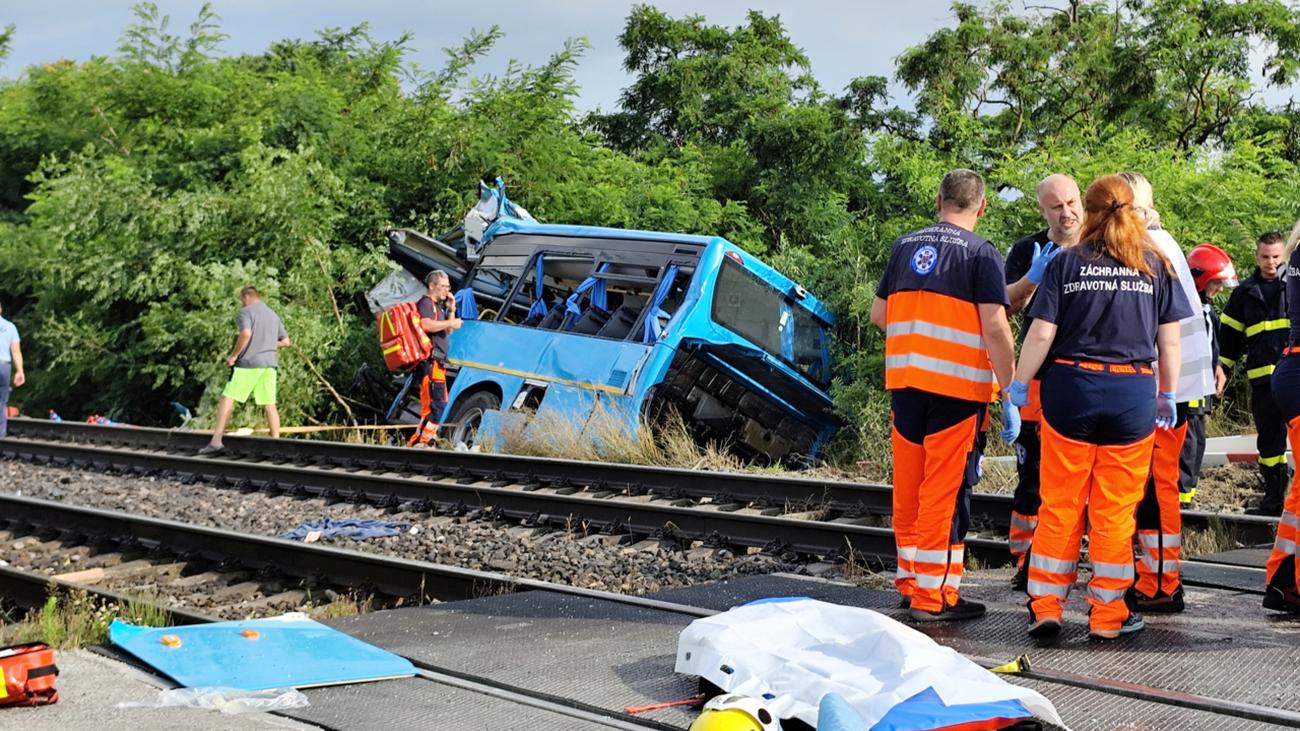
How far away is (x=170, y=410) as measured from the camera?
2114 cm

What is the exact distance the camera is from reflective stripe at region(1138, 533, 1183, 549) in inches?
232

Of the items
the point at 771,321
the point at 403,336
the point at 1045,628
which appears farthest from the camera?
the point at 403,336

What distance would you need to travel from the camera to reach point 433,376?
14727 millimetres

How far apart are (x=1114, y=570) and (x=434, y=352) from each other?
1045 cm

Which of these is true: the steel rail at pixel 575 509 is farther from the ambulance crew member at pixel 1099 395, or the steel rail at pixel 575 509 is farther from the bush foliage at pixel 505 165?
the bush foliage at pixel 505 165

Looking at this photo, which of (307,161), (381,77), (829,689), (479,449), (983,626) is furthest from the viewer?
(381,77)

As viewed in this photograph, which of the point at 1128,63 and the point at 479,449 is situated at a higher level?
the point at 1128,63

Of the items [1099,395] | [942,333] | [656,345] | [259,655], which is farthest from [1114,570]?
[656,345]

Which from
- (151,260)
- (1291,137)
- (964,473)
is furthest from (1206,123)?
(151,260)

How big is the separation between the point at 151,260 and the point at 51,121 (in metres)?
9.75

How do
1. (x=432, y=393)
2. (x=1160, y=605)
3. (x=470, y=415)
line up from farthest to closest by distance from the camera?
(x=432, y=393) < (x=470, y=415) < (x=1160, y=605)

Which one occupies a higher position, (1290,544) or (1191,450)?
(1191,450)

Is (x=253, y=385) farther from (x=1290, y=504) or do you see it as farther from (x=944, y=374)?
(x=1290, y=504)

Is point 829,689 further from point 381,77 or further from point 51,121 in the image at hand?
point 51,121
